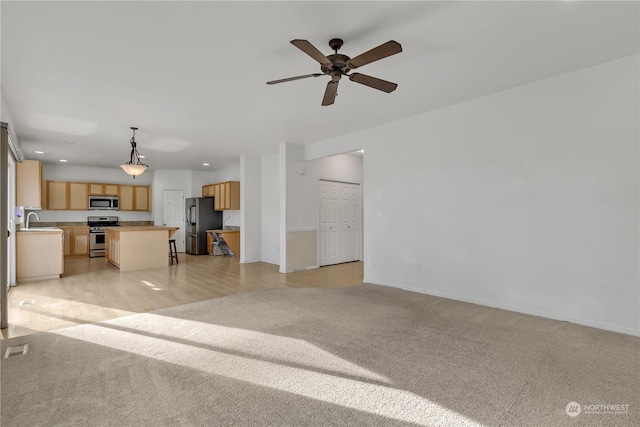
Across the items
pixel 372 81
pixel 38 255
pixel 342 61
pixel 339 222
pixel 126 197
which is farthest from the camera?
pixel 126 197

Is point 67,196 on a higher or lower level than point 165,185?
lower

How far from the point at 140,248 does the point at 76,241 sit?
3558mm

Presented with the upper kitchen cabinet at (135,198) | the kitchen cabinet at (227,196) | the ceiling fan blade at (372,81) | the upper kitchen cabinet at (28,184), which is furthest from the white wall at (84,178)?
the ceiling fan blade at (372,81)

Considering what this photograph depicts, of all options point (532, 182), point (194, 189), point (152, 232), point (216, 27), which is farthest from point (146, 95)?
point (194, 189)

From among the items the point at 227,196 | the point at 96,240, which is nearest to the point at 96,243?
the point at 96,240

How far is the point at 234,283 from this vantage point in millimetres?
5609

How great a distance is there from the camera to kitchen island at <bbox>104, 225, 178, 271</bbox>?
683cm

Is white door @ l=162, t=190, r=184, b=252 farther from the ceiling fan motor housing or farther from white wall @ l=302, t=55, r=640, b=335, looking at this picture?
the ceiling fan motor housing

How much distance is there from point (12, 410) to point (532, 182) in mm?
4963

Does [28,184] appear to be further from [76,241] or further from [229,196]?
[229,196]

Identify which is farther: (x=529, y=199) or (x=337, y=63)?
(x=529, y=199)

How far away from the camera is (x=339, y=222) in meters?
7.92

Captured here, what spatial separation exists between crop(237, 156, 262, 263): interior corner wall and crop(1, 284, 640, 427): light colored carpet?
4179 mm

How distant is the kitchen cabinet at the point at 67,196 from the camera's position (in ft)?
28.9
